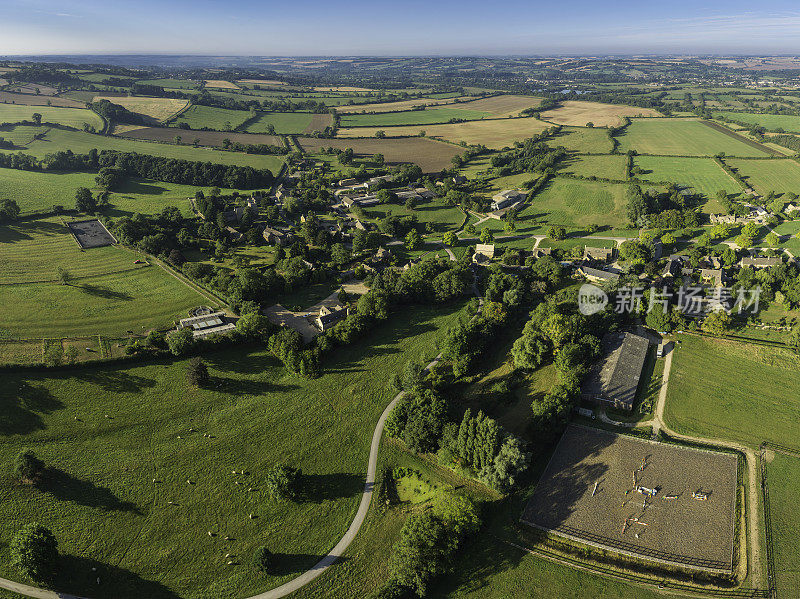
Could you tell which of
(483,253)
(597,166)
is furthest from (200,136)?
(597,166)

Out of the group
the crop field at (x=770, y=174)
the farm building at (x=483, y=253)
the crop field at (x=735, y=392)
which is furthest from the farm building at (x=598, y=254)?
the crop field at (x=770, y=174)

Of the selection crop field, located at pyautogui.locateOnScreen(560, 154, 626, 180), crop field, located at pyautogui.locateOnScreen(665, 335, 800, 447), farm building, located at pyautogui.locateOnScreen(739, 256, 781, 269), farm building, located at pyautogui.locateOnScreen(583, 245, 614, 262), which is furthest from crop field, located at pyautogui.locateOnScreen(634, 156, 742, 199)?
crop field, located at pyautogui.locateOnScreen(665, 335, 800, 447)

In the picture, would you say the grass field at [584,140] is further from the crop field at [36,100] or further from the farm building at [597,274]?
the crop field at [36,100]

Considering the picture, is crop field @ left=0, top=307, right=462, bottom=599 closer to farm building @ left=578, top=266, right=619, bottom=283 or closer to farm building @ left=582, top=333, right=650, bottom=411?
farm building @ left=582, top=333, right=650, bottom=411

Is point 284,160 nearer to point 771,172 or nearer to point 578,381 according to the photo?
point 578,381

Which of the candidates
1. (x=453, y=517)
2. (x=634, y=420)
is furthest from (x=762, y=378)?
(x=453, y=517)

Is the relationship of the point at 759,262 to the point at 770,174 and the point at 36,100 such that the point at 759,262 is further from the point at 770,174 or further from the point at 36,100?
the point at 36,100
